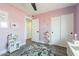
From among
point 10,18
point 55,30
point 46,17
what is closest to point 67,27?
point 55,30

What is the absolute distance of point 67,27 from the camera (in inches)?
115

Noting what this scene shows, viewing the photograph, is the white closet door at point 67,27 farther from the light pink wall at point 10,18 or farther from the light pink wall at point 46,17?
the light pink wall at point 10,18

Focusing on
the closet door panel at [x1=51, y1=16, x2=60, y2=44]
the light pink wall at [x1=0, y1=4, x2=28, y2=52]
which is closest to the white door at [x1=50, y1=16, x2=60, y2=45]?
the closet door panel at [x1=51, y1=16, x2=60, y2=44]

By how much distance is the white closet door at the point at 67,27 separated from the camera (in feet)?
9.14

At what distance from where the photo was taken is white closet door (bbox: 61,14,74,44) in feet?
9.14

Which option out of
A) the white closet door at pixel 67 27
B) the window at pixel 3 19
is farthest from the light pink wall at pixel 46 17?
the window at pixel 3 19

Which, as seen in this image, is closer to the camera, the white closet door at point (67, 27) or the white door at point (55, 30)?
the white closet door at point (67, 27)

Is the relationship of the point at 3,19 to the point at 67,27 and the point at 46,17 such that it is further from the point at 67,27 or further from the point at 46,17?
the point at 67,27

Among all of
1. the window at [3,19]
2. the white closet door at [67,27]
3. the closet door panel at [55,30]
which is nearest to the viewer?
the window at [3,19]

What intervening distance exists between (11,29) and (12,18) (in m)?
0.39

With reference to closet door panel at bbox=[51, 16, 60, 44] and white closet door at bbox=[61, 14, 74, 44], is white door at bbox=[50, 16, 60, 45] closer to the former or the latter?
closet door panel at bbox=[51, 16, 60, 44]

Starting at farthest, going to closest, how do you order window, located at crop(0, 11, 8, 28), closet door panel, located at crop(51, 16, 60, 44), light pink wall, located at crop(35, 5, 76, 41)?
closet door panel, located at crop(51, 16, 60, 44) → light pink wall, located at crop(35, 5, 76, 41) → window, located at crop(0, 11, 8, 28)

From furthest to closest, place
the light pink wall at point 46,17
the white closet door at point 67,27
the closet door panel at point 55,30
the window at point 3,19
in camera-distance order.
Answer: the closet door panel at point 55,30 < the light pink wall at point 46,17 < the white closet door at point 67,27 < the window at point 3,19

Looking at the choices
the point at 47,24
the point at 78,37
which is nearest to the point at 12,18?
the point at 47,24
